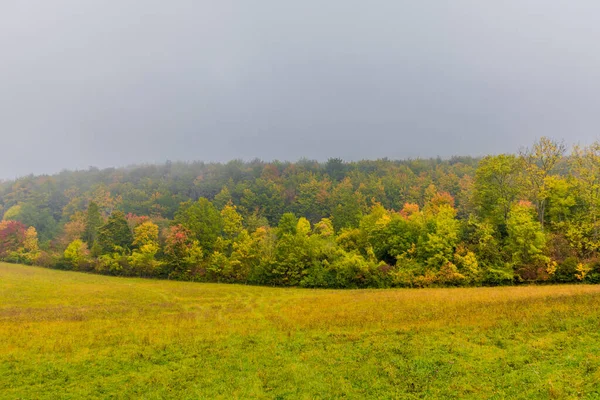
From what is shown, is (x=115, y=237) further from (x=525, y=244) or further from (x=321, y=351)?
(x=525, y=244)

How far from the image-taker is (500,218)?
1799 inches

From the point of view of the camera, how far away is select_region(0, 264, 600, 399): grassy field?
12.8 m

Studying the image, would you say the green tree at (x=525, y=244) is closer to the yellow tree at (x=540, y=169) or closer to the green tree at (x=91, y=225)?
the yellow tree at (x=540, y=169)

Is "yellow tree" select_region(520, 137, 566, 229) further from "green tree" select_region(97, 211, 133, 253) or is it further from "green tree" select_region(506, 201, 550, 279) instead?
"green tree" select_region(97, 211, 133, 253)

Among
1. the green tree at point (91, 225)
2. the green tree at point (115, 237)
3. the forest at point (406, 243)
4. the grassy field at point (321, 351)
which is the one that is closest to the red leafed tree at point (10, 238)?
the forest at point (406, 243)

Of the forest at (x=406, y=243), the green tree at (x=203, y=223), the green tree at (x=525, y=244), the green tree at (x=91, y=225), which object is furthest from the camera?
the green tree at (x=91, y=225)

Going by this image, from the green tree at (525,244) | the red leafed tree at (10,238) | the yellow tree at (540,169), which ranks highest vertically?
the yellow tree at (540,169)

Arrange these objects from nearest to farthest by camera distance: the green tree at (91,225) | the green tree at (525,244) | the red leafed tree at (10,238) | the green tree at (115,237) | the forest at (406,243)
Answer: the green tree at (525,244)
the forest at (406,243)
the green tree at (115,237)
the green tree at (91,225)
the red leafed tree at (10,238)

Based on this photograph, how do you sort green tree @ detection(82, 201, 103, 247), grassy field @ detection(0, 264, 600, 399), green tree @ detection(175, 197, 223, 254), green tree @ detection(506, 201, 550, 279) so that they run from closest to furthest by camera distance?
grassy field @ detection(0, 264, 600, 399) < green tree @ detection(506, 201, 550, 279) < green tree @ detection(175, 197, 223, 254) < green tree @ detection(82, 201, 103, 247)

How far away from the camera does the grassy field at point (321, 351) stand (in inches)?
505

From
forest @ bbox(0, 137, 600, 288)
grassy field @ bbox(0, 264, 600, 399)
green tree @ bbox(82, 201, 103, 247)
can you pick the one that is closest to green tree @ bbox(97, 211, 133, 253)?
forest @ bbox(0, 137, 600, 288)

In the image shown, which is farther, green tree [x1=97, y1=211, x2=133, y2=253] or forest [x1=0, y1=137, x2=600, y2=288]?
green tree [x1=97, y1=211, x2=133, y2=253]

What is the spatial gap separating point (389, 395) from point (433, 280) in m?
31.4

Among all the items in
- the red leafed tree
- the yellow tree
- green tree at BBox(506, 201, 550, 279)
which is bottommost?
the red leafed tree
